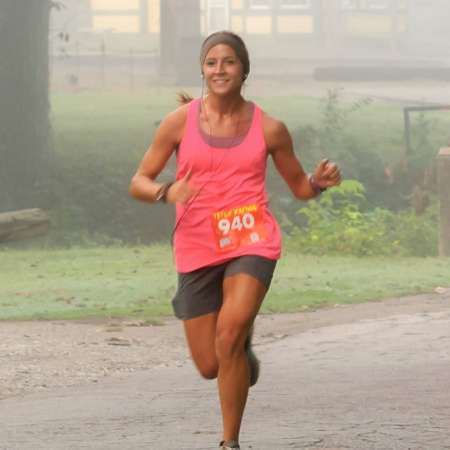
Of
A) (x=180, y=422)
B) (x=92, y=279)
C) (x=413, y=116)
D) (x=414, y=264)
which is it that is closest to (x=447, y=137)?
(x=413, y=116)

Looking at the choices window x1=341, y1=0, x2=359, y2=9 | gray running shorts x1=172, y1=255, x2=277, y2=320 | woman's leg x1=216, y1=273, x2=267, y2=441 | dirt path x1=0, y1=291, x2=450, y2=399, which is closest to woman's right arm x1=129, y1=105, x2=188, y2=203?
gray running shorts x1=172, y1=255, x2=277, y2=320

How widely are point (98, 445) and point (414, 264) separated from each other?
1092 centimetres

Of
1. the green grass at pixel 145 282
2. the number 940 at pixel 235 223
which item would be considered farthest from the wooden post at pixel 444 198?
the number 940 at pixel 235 223

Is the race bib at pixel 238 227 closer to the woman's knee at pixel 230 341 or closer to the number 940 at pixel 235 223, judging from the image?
the number 940 at pixel 235 223

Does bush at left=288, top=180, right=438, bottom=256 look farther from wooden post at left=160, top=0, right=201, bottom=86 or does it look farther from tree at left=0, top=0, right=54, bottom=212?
wooden post at left=160, top=0, right=201, bottom=86

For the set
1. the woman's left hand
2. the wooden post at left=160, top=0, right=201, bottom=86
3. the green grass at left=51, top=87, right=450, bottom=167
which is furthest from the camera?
the wooden post at left=160, top=0, right=201, bottom=86

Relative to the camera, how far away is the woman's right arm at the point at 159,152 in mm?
8125

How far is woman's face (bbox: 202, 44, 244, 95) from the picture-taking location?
8.11 metres

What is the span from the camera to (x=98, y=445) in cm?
870

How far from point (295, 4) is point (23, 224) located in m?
8.19

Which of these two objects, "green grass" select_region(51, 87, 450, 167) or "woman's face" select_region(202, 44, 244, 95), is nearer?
"woman's face" select_region(202, 44, 244, 95)

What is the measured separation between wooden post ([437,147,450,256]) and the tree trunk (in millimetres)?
5883

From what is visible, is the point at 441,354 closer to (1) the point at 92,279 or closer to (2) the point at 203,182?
(2) the point at 203,182

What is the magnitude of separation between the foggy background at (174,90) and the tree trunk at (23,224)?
232 millimetres
